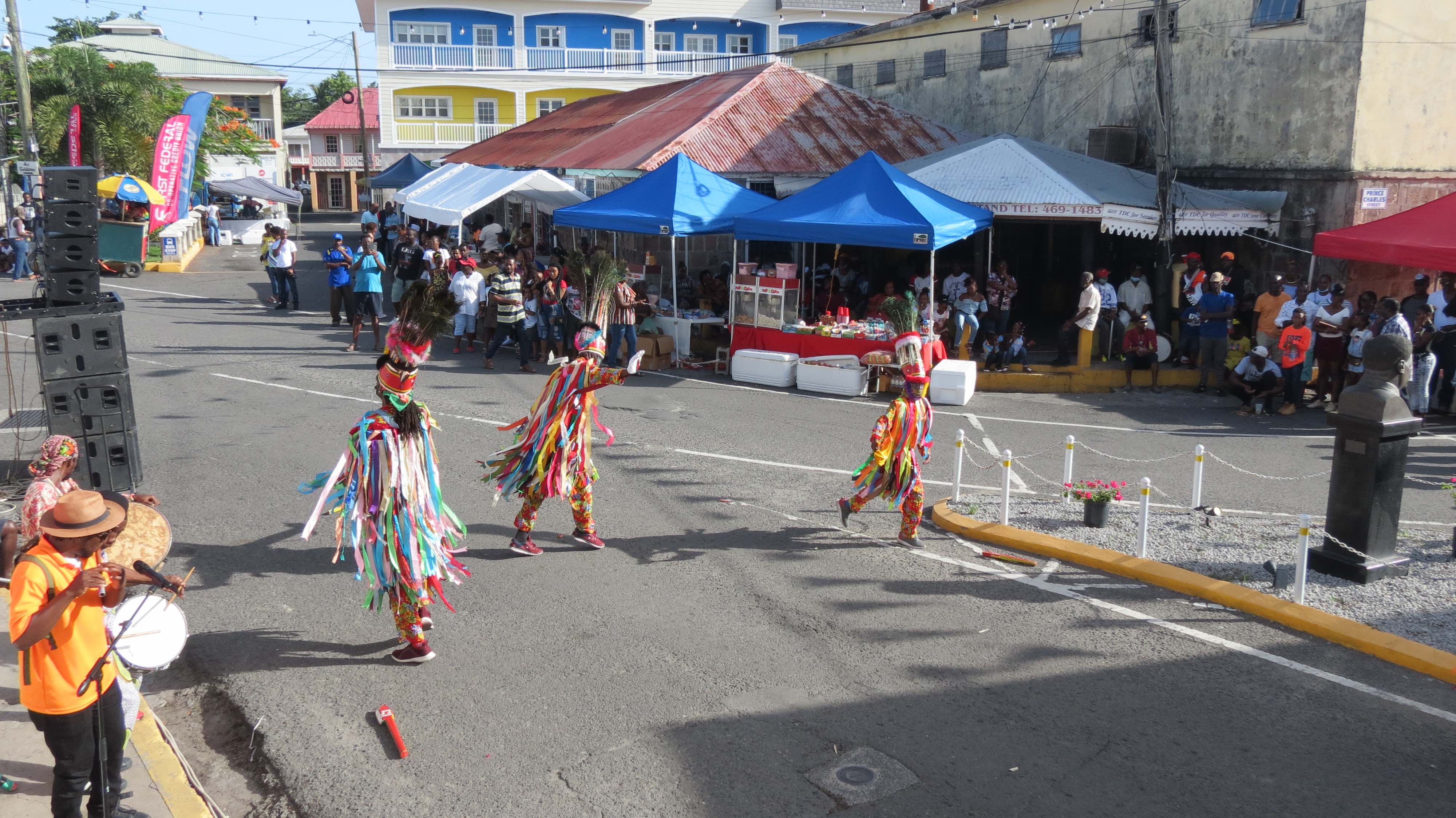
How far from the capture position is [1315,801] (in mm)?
4871

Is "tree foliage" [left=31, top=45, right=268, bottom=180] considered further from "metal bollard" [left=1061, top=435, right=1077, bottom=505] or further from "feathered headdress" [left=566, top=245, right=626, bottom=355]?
"metal bollard" [left=1061, top=435, right=1077, bottom=505]

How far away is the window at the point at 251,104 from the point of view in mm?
60969

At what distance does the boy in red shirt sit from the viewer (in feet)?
43.6

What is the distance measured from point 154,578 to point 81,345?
5.34m

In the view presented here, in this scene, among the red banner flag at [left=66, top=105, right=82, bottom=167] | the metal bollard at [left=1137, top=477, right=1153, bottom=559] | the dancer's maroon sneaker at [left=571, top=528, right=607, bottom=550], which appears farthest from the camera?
the red banner flag at [left=66, top=105, right=82, bottom=167]

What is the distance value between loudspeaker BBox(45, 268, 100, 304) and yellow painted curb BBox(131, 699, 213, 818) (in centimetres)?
468

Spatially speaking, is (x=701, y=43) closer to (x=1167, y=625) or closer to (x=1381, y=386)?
(x=1381, y=386)

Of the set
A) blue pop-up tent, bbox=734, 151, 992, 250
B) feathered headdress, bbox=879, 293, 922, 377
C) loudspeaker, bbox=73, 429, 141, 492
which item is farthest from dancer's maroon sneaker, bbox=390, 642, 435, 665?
blue pop-up tent, bbox=734, 151, 992, 250

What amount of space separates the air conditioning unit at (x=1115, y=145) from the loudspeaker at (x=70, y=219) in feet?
53.1

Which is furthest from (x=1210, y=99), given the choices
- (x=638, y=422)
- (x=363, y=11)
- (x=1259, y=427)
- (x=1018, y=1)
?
(x=363, y=11)

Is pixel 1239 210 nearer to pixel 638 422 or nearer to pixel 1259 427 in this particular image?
pixel 1259 427

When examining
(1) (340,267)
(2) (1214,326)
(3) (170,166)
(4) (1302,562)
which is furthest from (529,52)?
(4) (1302,562)

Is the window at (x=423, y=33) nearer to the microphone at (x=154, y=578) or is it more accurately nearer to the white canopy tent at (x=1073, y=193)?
the white canopy tent at (x=1073, y=193)

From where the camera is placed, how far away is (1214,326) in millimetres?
14523
